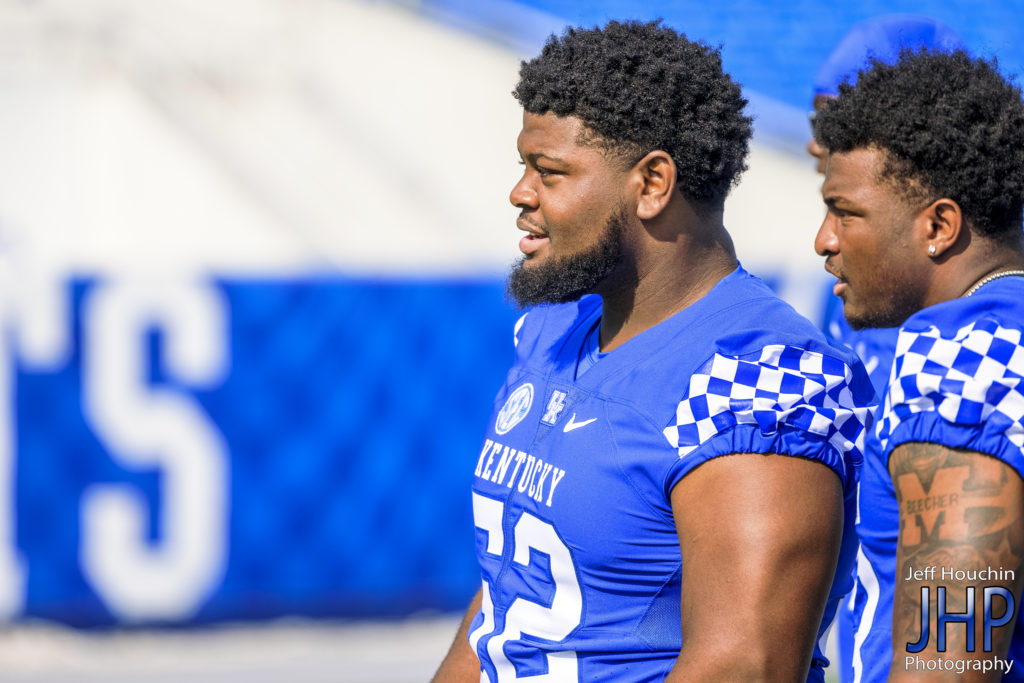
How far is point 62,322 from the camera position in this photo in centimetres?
388

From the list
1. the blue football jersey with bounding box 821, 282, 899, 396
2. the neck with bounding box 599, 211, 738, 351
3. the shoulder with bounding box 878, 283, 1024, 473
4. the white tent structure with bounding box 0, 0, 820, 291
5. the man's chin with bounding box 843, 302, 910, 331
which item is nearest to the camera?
the shoulder with bounding box 878, 283, 1024, 473

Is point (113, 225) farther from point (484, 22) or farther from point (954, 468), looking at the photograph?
point (954, 468)

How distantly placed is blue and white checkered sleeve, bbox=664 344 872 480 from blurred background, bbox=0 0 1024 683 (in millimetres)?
2838

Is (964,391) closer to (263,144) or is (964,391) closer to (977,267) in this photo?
(977,267)

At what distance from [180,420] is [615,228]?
8.89ft

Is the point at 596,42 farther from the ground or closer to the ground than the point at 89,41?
closer to the ground

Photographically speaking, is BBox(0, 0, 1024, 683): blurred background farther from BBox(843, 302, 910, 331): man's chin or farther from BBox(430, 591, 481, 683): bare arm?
BBox(843, 302, 910, 331): man's chin

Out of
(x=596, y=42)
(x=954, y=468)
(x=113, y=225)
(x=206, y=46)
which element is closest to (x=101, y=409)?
(x=113, y=225)

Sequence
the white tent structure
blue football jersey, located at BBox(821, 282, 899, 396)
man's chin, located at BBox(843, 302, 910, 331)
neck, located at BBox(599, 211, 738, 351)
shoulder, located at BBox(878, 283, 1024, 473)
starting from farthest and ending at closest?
the white tent structure → blue football jersey, located at BBox(821, 282, 899, 396) → man's chin, located at BBox(843, 302, 910, 331) → neck, located at BBox(599, 211, 738, 351) → shoulder, located at BBox(878, 283, 1024, 473)

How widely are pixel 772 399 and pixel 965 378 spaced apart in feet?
0.87

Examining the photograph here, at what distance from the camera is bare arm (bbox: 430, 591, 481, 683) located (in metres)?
1.78

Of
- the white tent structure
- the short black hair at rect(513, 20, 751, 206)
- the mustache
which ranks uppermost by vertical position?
the white tent structure

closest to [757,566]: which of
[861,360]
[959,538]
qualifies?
[959,538]

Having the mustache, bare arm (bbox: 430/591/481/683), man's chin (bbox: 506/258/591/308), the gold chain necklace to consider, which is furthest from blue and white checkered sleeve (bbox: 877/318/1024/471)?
bare arm (bbox: 430/591/481/683)
